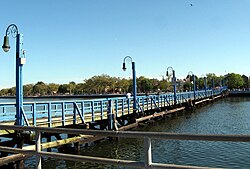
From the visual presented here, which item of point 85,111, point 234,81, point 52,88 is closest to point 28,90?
point 52,88

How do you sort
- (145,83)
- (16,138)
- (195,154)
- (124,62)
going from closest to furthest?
(16,138)
(195,154)
(124,62)
(145,83)

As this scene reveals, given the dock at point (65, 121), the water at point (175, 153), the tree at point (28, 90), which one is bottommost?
the water at point (175, 153)

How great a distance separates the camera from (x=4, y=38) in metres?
12.5

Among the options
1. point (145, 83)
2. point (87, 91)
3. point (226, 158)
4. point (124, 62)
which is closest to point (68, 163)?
point (226, 158)

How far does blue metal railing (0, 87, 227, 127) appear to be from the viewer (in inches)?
532

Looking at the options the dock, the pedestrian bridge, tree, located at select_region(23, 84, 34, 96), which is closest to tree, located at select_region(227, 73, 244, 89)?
the pedestrian bridge

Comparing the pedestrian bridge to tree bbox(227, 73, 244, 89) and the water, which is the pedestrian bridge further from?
tree bbox(227, 73, 244, 89)

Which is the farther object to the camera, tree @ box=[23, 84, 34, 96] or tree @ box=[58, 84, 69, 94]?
tree @ box=[23, 84, 34, 96]

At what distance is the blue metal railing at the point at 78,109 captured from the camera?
13512 mm

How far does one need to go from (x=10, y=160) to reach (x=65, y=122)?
226 inches

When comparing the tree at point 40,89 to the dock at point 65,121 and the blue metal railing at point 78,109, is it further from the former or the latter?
the dock at point 65,121

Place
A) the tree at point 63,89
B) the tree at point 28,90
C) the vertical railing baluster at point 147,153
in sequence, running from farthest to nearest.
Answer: the tree at point 28,90
the tree at point 63,89
the vertical railing baluster at point 147,153

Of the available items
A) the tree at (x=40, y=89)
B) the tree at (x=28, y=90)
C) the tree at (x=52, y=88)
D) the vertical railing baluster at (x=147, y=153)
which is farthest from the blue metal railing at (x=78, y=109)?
the tree at (x=28, y=90)

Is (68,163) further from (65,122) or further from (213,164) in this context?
(213,164)
